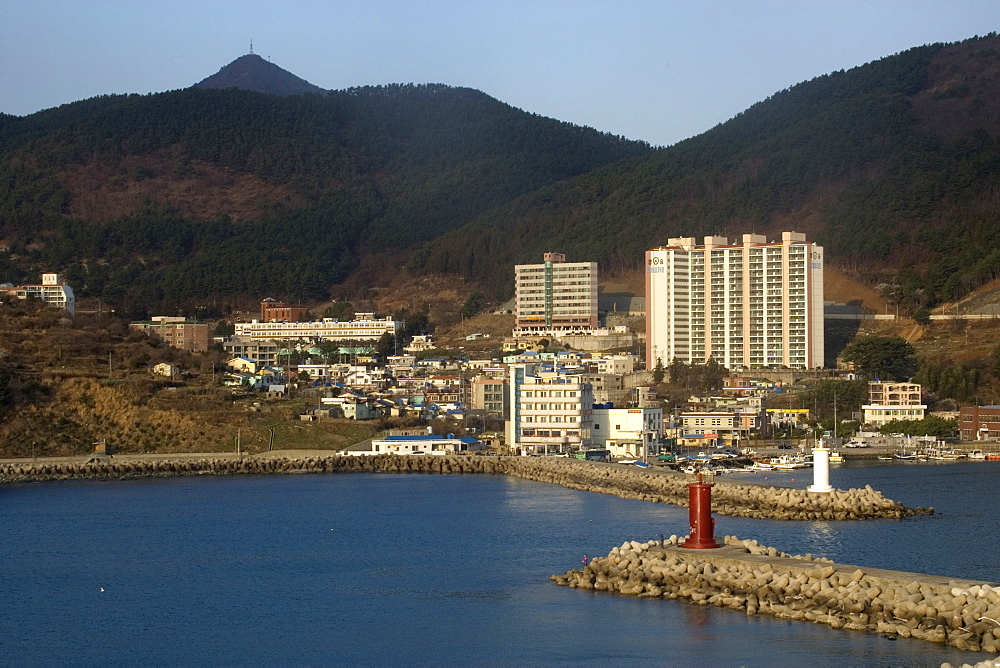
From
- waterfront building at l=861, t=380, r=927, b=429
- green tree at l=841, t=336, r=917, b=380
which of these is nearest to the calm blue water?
waterfront building at l=861, t=380, r=927, b=429

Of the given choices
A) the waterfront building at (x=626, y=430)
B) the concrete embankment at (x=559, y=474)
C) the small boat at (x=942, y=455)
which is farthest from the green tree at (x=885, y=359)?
the concrete embankment at (x=559, y=474)

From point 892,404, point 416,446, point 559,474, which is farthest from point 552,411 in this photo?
point 892,404

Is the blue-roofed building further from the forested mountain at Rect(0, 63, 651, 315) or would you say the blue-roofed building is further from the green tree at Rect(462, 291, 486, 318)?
the forested mountain at Rect(0, 63, 651, 315)

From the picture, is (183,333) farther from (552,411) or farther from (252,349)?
(552,411)

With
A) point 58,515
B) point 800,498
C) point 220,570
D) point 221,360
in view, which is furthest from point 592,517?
point 221,360

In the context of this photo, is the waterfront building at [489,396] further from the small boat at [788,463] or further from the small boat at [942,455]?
the small boat at [942,455]

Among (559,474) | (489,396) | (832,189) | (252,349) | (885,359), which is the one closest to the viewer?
(559,474)

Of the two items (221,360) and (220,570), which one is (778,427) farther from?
(220,570)
